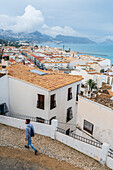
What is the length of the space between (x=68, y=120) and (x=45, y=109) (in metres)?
3.62

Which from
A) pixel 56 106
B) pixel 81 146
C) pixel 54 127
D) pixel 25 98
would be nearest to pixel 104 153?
pixel 81 146

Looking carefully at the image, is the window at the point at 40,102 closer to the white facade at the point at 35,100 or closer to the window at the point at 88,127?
the white facade at the point at 35,100

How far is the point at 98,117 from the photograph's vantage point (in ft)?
39.3

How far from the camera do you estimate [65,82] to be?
45.1 ft

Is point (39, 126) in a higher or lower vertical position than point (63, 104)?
lower

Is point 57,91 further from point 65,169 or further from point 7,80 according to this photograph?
point 65,169

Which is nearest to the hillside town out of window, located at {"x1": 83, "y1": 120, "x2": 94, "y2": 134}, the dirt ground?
window, located at {"x1": 83, "y1": 120, "x2": 94, "y2": 134}

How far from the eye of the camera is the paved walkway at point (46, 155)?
311 inches

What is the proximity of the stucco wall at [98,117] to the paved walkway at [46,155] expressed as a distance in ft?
11.9

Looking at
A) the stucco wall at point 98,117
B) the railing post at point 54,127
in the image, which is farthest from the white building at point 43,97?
the railing post at point 54,127

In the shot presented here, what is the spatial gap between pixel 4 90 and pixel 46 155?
751cm

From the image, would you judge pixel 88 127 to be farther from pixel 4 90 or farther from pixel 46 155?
pixel 4 90

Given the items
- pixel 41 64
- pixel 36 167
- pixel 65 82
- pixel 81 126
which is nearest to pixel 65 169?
pixel 36 167

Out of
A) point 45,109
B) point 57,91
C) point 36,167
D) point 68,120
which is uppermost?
point 57,91
